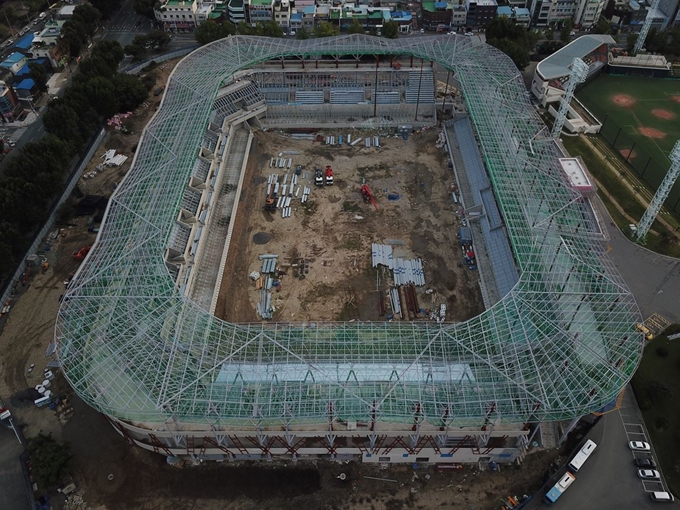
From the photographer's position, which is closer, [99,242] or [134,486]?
[134,486]

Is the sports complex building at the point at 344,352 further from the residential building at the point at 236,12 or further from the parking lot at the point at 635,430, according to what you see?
the residential building at the point at 236,12

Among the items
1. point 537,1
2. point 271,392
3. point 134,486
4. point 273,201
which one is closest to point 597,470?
point 271,392

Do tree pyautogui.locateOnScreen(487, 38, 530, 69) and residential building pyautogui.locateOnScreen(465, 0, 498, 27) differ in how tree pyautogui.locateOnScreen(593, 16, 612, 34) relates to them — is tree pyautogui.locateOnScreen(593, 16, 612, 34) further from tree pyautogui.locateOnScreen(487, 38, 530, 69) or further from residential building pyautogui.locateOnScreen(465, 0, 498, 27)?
A: tree pyautogui.locateOnScreen(487, 38, 530, 69)

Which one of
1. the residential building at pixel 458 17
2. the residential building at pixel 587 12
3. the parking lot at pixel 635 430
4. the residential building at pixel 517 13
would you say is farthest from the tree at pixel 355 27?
the parking lot at pixel 635 430

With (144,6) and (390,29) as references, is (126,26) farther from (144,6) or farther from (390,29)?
(390,29)

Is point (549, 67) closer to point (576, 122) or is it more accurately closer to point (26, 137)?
A: point (576, 122)

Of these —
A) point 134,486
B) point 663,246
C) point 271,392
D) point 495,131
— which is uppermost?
point 495,131

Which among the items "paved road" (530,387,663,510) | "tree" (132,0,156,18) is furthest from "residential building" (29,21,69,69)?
"paved road" (530,387,663,510)
